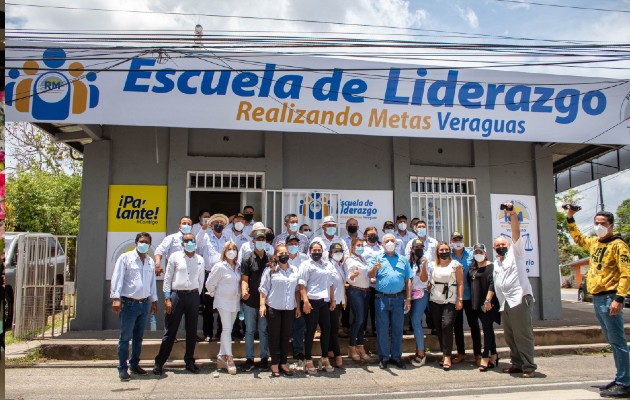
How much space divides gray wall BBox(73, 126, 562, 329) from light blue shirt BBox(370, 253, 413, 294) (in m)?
3.04

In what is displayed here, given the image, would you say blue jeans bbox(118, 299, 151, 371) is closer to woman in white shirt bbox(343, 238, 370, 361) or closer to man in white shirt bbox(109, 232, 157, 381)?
man in white shirt bbox(109, 232, 157, 381)

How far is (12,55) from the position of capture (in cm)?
909

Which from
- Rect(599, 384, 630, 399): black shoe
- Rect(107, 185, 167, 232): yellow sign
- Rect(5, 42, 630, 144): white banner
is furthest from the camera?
Rect(107, 185, 167, 232): yellow sign

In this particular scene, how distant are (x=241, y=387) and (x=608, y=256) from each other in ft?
15.7

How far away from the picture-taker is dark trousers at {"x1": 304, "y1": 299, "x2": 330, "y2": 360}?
24.8ft

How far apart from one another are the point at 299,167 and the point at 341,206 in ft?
3.76

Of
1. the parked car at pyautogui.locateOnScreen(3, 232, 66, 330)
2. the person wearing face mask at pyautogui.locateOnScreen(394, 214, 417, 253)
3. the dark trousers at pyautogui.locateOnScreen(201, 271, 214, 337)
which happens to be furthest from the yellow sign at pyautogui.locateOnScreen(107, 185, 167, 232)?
the person wearing face mask at pyautogui.locateOnScreen(394, 214, 417, 253)

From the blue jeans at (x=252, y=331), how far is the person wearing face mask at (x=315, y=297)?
585 millimetres

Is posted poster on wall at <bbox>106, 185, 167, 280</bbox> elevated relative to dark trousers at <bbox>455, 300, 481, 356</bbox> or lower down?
elevated

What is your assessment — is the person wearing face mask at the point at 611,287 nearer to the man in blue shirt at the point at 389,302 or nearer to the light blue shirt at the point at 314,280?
the man in blue shirt at the point at 389,302

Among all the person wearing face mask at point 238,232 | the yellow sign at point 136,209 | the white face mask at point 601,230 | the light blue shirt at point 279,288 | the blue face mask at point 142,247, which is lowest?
the light blue shirt at point 279,288

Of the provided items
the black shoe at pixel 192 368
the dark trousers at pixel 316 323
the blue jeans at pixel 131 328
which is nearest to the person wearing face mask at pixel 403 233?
the dark trousers at pixel 316 323

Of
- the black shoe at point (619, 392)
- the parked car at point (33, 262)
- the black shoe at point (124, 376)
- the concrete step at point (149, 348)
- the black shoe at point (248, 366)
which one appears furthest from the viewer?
the parked car at point (33, 262)

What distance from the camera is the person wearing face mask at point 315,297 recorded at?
24.8 ft
